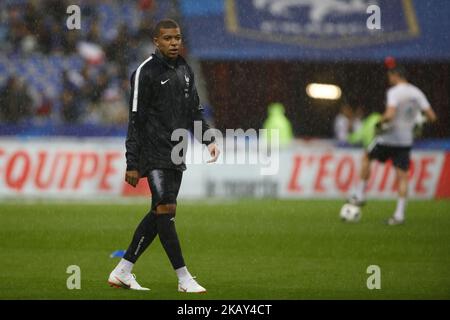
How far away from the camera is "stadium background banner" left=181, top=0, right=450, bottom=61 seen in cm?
2856

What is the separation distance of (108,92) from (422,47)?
8133mm

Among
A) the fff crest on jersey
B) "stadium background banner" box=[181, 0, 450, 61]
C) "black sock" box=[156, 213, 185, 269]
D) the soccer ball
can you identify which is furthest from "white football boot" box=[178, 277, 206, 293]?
the fff crest on jersey

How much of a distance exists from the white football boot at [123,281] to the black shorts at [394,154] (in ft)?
28.7

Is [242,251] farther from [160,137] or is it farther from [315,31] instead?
[315,31]

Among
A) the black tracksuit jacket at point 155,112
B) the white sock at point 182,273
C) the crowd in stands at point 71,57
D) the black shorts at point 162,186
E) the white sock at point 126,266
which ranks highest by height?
the crowd in stands at point 71,57

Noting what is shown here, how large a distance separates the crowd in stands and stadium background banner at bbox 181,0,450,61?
1.99 metres

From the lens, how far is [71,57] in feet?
98.2

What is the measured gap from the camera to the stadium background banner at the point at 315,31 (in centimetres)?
2856

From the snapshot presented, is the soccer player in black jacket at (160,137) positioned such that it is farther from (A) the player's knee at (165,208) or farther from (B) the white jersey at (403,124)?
(B) the white jersey at (403,124)

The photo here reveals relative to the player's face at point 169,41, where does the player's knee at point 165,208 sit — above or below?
below

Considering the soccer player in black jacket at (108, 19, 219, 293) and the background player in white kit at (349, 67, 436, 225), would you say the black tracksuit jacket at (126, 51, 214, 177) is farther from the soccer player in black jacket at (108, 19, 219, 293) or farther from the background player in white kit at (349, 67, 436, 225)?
the background player in white kit at (349, 67, 436, 225)

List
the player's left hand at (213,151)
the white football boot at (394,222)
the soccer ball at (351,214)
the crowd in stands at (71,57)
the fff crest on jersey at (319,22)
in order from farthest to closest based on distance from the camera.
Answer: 1. the fff crest on jersey at (319,22)
2. the crowd in stands at (71,57)
3. the soccer ball at (351,214)
4. the white football boot at (394,222)
5. the player's left hand at (213,151)

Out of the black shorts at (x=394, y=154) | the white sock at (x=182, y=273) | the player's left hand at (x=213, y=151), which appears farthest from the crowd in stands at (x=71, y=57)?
the white sock at (x=182, y=273)

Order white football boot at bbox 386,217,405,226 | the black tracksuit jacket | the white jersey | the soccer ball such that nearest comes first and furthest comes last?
the black tracksuit jacket → white football boot at bbox 386,217,405,226 → the soccer ball → the white jersey
